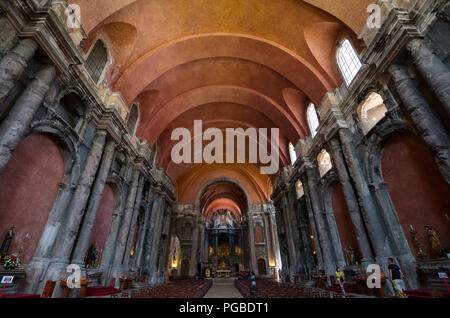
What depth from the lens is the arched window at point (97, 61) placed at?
1022 centimetres

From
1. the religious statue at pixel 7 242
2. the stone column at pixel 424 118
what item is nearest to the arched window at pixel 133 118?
the religious statue at pixel 7 242

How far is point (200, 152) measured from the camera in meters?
25.4

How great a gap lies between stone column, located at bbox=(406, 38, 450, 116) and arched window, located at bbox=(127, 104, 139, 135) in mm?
14964

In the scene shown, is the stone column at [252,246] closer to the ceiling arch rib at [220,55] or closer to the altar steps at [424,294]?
the ceiling arch rib at [220,55]

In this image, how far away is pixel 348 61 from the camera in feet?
34.4

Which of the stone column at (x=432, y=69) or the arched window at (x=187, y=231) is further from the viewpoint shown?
the arched window at (x=187, y=231)

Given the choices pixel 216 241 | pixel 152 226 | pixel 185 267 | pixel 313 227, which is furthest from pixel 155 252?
pixel 216 241

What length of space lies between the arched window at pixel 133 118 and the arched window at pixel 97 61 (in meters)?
3.80

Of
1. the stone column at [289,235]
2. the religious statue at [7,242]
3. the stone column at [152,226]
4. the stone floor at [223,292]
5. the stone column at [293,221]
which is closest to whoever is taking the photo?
the religious statue at [7,242]

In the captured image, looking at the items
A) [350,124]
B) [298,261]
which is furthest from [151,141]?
[298,261]

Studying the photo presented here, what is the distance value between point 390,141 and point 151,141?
49.9 ft

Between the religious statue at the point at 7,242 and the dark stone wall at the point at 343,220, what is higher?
the dark stone wall at the point at 343,220
